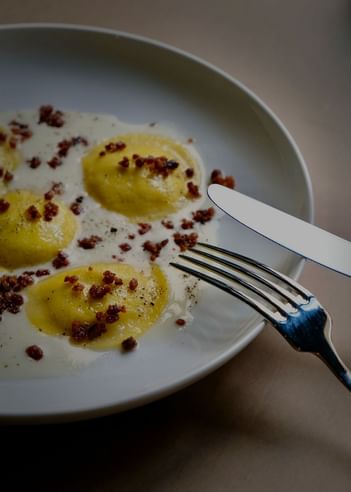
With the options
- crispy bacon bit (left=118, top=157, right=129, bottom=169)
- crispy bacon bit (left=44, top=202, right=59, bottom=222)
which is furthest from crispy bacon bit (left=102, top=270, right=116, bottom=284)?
crispy bacon bit (left=118, top=157, right=129, bottom=169)

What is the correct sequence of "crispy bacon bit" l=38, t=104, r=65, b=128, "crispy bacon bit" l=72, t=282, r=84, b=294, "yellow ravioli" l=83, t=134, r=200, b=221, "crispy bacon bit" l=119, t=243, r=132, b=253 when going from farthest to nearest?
"crispy bacon bit" l=38, t=104, r=65, b=128 → "yellow ravioli" l=83, t=134, r=200, b=221 → "crispy bacon bit" l=119, t=243, r=132, b=253 → "crispy bacon bit" l=72, t=282, r=84, b=294

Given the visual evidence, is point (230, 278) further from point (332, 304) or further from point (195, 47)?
point (195, 47)

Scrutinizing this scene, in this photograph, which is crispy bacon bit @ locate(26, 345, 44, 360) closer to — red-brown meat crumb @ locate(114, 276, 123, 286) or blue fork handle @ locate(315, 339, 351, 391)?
red-brown meat crumb @ locate(114, 276, 123, 286)

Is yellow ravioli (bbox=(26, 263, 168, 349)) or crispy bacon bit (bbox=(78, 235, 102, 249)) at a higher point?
crispy bacon bit (bbox=(78, 235, 102, 249))

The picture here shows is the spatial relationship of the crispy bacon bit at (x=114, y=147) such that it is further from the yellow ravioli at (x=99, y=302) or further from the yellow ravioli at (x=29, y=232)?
the yellow ravioli at (x=99, y=302)

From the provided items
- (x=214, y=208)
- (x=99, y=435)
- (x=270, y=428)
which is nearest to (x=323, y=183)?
(x=214, y=208)

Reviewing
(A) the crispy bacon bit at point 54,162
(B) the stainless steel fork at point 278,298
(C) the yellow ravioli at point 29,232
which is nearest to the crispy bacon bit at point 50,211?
A: (C) the yellow ravioli at point 29,232
